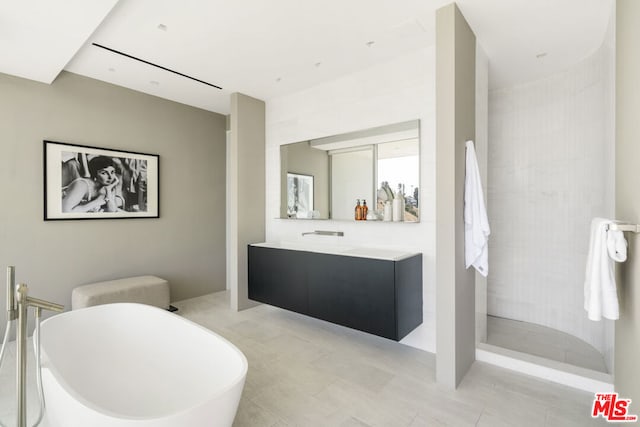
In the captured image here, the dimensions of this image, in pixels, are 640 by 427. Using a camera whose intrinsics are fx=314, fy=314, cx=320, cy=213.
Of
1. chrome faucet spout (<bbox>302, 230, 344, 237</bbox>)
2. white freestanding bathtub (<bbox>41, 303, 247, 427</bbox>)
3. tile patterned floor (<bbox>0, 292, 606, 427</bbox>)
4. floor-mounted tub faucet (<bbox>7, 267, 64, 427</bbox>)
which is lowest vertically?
tile patterned floor (<bbox>0, 292, 606, 427</bbox>)

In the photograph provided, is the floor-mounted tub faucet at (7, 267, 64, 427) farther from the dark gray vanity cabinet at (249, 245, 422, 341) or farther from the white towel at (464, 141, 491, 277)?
the white towel at (464, 141, 491, 277)

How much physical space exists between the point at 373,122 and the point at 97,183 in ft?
10.3

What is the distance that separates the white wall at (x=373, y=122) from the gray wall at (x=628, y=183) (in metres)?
1.20

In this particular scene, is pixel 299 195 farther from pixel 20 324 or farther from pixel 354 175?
pixel 20 324

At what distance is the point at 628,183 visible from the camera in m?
1.65

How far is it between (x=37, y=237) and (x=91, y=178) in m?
0.78

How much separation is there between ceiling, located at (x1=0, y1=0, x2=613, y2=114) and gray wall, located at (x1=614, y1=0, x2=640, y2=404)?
703mm

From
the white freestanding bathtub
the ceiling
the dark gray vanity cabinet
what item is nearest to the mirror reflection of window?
the dark gray vanity cabinet

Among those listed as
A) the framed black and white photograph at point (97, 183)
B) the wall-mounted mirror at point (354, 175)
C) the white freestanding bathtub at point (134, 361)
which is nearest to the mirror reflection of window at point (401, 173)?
the wall-mounted mirror at point (354, 175)

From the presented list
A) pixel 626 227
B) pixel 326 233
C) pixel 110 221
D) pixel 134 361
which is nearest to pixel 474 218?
pixel 626 227

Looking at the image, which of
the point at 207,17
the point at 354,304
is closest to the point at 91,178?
the point at 207,17

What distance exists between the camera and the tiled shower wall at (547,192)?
300 cm

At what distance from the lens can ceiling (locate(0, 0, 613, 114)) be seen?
7.22ft

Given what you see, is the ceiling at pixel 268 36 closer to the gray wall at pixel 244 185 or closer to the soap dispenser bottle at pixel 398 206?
the gray wall at pixel 244 185
